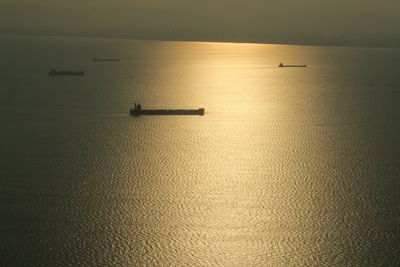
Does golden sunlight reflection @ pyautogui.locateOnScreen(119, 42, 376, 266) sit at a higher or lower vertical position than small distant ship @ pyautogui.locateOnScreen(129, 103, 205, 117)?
lower

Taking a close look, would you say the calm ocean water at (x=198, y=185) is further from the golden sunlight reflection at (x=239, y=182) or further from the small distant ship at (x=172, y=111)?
the small distant ship at (x=172, y=111)

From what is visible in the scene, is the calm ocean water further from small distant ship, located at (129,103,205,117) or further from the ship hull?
the ship hull

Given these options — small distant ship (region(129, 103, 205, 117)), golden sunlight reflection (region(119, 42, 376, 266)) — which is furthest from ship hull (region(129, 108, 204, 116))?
golden sunlight reflection (region(119, 42, 376, 266))

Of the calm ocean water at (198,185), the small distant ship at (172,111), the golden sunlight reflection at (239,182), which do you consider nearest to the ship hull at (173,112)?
the small distant ship at (172,111)

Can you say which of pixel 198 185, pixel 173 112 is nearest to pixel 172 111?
pixel 173 112

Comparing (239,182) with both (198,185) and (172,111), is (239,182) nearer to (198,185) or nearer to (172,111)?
(198,185)

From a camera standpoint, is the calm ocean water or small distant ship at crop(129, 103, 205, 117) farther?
small distant ship at crop(129, 103, 205, 117)

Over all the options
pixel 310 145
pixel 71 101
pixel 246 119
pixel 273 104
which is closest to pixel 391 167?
pixel 310 145

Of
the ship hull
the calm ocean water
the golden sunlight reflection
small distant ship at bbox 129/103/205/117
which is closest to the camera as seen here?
the calm ocean water
